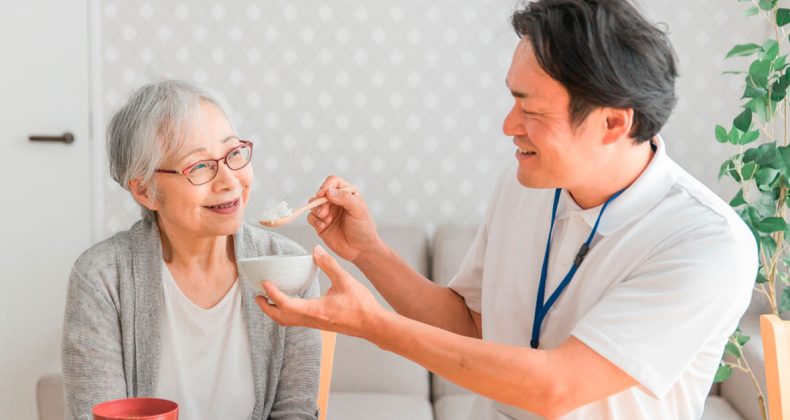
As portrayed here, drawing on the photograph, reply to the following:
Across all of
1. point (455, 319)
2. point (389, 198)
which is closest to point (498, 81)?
point (389, 198)

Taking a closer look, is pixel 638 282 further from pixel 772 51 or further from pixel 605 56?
pixel 772 51

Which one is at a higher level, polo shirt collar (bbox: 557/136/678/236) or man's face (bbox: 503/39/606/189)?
man's face (bbox: 503/39/606/189)

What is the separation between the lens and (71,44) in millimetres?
4023

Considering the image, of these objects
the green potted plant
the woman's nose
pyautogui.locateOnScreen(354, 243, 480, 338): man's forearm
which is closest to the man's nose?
pyautogui.locateOnScreen(354, 243, 480, 338): man's forearm

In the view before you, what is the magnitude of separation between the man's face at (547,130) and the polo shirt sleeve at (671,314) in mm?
222

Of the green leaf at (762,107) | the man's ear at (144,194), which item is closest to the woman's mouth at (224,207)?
the man's ear at (144,194)

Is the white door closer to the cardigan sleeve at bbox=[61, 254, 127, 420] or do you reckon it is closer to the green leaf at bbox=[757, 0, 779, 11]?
the cardigan sleeve at bbox=[61, 254, 127, 420]

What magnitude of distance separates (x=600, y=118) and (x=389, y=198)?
7.76 feet

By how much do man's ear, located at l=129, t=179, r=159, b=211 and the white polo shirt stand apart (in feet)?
2.26

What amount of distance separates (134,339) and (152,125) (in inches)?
16.8

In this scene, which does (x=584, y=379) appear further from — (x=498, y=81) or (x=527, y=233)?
(x=498, y=81)

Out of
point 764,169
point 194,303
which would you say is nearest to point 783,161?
point 764,169

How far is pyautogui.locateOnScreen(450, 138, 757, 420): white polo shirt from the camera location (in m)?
1.65

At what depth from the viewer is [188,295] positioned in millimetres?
2113
